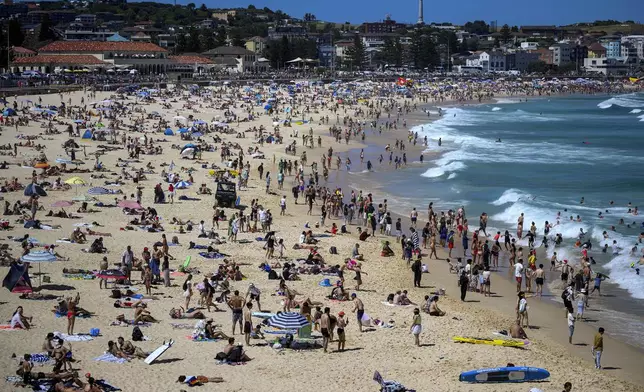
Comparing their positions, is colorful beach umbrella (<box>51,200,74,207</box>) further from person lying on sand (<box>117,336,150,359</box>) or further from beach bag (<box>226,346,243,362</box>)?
beach bag (<box>226,346,243,362</box>)

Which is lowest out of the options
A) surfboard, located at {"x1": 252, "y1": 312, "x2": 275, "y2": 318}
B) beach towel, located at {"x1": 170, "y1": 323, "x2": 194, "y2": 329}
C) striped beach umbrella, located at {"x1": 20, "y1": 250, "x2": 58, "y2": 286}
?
surfboard, located at {"x1": 252, "y1": 312, "x2": 275, "y2": 318}

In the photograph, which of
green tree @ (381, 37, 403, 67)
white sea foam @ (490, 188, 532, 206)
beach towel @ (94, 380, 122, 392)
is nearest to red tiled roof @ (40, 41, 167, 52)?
green tree @ (381, 37, 403, 67)

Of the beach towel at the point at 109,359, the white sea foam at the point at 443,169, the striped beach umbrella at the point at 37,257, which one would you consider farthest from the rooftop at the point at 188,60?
the beach towel at the point at 109,359

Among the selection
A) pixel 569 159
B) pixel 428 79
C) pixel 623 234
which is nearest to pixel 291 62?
pixel 428 79

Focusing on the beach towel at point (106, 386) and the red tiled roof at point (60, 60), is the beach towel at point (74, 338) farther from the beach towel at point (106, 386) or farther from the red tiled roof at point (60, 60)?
the red tiled roof at point (60, 60)

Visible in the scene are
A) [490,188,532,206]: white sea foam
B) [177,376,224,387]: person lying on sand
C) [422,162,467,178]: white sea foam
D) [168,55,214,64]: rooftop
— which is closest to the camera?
[177,376,224,387]: person lying on sand

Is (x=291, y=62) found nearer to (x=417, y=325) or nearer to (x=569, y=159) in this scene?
(x=569, y=159)
